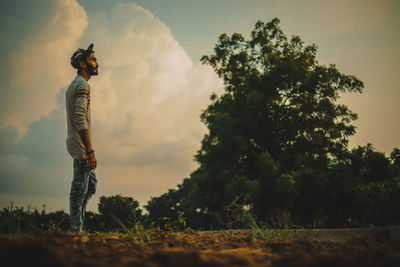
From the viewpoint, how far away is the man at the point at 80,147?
3.14 metres

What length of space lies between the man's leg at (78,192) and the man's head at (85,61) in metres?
1.30

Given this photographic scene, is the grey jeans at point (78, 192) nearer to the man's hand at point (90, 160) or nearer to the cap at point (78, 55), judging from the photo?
the man's hand at point (90, 160)

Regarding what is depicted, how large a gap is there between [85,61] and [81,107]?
789 millimetres

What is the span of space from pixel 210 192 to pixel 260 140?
4.24m

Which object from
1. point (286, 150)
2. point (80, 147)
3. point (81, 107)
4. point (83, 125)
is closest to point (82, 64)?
point (81, 107)

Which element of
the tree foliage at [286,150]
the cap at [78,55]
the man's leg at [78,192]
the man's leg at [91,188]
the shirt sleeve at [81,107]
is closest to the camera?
the man's leg at [78,192]

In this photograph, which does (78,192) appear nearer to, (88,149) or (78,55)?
(88,149)

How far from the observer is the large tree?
44.5 feet

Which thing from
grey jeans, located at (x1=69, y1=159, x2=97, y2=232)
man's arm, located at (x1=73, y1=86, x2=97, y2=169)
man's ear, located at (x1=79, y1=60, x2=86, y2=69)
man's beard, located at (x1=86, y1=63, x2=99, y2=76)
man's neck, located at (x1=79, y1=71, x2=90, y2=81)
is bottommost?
grey jeans, located at (x1=69, y1=159, x2=97, y2=232)

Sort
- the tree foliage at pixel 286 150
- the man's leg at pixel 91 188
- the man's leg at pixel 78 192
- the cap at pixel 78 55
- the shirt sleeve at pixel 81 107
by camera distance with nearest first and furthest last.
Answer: the man's leg at pixel 78 192, the shirt sleeve at pixel 81 107, the man's leg at pixel 91 188, the cap at pixel 78 55, the tree foliage at pixel 286 150

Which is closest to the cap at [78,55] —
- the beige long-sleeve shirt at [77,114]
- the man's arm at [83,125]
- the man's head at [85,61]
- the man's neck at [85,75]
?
the man's head at [85,61]

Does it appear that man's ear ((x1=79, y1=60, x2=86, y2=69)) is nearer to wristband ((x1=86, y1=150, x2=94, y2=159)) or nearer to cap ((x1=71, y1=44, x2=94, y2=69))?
cap ((x1=71, y1=44, x2=94, y2=69))

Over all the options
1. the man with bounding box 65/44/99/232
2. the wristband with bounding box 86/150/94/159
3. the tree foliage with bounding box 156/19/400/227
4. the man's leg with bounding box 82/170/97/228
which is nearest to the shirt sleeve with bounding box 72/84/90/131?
the man with bounding box 65/44/99/232

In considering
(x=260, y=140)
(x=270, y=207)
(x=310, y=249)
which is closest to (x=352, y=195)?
(x=270, y=207)
